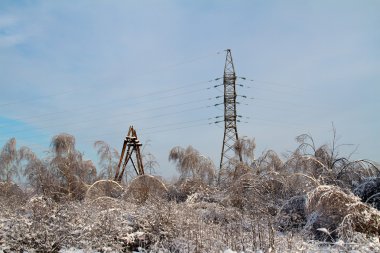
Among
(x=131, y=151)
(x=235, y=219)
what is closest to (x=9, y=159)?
(x=131, y=151)

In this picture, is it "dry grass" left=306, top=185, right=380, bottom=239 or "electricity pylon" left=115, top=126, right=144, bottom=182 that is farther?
"electricity pylon" left=115, top=126, right=144, bottom=182

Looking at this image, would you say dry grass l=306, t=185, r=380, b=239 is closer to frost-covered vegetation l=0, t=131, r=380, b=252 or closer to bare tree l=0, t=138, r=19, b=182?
frost-covered vegetation l=0, t=131, r=380, b=252

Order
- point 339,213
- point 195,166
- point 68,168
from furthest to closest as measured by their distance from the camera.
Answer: point 195,166 < point 68,168 < point 339,213

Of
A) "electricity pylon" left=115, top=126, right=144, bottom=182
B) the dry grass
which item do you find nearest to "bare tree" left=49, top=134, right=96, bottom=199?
"electricity pylon" left=115, top=126, right=144, bottom=182

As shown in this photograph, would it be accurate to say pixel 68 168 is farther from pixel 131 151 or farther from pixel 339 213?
pixel 339 213

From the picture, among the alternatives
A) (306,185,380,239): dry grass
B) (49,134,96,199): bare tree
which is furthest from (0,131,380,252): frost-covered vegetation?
(49,134,96,199): bare tree

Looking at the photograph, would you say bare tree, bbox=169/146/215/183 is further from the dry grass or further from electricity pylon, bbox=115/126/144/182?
the dry grass

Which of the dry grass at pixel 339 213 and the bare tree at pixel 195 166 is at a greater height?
the bare tree at pixel 195 166

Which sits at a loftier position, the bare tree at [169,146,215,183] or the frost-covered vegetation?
the bare tree at [169,146,215,183]

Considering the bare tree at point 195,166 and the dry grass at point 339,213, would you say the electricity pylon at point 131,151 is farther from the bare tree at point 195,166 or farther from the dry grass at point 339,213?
the dry grass at point 339,213

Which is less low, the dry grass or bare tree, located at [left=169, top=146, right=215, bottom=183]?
bare tree, located at [left=169, top=146, right=215, bottom=183]

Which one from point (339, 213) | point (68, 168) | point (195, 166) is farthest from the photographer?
point (195, 166)

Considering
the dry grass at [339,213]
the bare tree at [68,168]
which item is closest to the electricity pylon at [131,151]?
the bare tree at [68,168]

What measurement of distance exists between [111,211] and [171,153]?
1624 cm
